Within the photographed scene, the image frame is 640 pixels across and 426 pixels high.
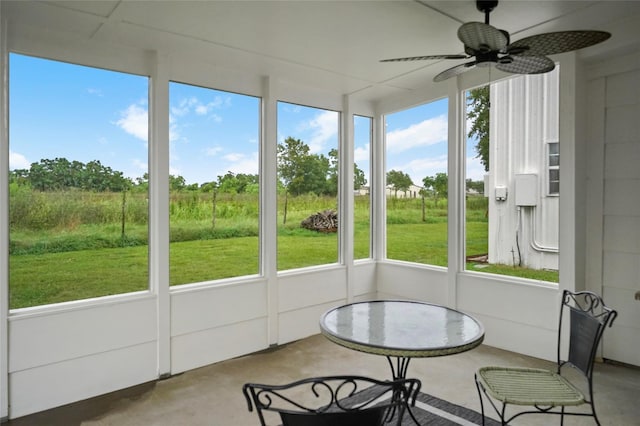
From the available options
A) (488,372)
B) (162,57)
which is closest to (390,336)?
(488,372)

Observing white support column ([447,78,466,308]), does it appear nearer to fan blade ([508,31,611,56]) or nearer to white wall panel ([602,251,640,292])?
white wall panel ([602,251,640,292])

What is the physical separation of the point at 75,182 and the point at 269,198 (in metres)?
1.66

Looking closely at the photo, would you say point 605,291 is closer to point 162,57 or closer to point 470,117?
point 470,117

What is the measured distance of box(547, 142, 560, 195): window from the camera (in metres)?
3.68

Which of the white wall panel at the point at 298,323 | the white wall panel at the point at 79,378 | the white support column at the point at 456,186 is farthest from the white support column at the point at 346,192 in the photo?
the white wall panel at the point at 79,378

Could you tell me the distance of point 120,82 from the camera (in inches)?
131

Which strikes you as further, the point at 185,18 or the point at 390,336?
the point at 185,18

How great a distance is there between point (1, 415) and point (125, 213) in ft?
5.14

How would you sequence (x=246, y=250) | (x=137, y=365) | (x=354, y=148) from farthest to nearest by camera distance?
1. (x=354, y=148)
2. (x=246, y=250)
3. (x=137, y=365)

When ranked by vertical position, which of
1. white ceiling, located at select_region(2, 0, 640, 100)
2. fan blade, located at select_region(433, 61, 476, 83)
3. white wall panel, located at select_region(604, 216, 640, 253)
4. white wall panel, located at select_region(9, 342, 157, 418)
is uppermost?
white ceiling, located at select_region(2, 0, 640, 100)

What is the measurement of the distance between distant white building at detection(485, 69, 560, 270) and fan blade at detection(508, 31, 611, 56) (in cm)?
162

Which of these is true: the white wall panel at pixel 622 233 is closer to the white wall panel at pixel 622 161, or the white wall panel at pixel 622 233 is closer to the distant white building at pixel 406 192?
the white wall panel at pixel 622 161

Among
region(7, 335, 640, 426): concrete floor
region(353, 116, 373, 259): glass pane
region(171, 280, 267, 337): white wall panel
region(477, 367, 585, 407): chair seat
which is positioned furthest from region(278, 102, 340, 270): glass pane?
A: region(477, 367, 585, 407): chair seat

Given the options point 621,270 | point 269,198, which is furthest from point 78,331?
point 621,270
